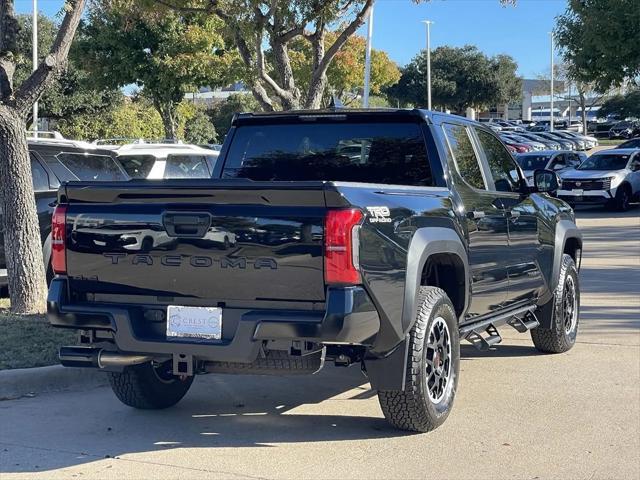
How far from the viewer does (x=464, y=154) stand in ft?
23.1

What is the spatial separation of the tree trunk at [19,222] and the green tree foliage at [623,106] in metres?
70.9

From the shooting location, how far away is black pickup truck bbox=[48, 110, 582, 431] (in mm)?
4969

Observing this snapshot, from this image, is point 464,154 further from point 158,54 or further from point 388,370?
point 158,54

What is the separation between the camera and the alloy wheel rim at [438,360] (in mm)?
5902

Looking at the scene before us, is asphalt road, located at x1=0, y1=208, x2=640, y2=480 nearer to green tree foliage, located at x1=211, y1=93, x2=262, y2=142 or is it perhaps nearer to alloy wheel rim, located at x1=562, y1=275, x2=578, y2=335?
alloy wheel rim, located at x1=562, y1=275, x2=578, y2=335

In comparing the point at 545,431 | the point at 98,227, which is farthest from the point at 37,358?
the point at 545,431

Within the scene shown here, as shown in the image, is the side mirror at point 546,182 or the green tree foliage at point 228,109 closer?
the side mirror at point 546,182

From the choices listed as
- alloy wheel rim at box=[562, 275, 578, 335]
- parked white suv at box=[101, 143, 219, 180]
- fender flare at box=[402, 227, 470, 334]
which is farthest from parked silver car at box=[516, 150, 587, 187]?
fender flare at box=[402, 227, 470, 334]

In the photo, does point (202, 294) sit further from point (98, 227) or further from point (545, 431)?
point (545, 431)

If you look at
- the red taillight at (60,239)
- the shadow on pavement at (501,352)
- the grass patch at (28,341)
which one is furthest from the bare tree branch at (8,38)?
the shadow on pavement at (501,352)

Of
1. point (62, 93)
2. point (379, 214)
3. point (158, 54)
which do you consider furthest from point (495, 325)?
point (62, 93)

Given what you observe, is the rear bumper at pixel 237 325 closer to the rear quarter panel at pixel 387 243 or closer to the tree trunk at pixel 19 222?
the rear quarter panel at pixel 387 243

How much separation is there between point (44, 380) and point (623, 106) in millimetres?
80710

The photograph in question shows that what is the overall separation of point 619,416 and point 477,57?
6654cm
